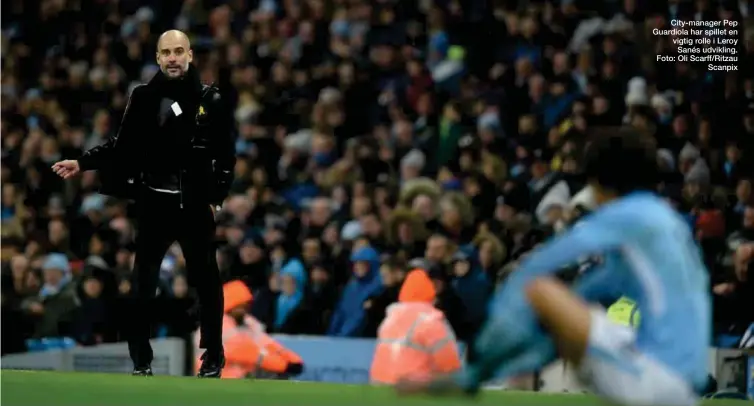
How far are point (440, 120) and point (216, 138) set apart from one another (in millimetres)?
7553

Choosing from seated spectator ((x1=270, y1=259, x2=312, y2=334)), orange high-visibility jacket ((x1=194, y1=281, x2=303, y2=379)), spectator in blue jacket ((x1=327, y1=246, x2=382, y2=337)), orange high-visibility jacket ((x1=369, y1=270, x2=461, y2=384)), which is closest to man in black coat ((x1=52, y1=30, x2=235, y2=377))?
orange high-visibility jacket ((x1=369, y1=270, x2=461, y2=384))

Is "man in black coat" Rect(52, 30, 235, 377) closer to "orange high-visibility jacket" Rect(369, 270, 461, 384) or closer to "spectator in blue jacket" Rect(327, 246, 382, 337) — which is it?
"orange high-visibility jacket" Rect(369, 270, 461, 384)

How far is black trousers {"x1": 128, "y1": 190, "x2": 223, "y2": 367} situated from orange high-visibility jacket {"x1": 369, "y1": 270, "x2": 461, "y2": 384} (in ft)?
6.54

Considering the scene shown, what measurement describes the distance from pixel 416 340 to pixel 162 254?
2.37 m

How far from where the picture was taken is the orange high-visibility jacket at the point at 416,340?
467 inches

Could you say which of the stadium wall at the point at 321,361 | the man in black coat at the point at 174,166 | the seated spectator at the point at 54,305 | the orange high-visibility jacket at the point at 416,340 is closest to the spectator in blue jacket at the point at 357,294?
the stadium wall at the point at 321,361

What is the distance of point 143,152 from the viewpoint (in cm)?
1016

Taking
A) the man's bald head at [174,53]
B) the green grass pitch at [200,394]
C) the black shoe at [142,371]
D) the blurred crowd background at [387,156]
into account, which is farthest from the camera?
the blurred crowd background at [387,156]

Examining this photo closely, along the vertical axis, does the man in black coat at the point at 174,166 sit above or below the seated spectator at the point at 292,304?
above

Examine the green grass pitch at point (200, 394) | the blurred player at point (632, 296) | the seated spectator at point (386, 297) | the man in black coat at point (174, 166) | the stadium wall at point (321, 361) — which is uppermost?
the man in black coat at point (174, 166)

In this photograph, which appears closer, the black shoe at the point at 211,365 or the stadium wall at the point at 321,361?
the black shoe at the point at 211,365

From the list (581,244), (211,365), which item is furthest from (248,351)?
(581,244)

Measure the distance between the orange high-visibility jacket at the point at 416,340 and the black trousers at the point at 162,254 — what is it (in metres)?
1.99

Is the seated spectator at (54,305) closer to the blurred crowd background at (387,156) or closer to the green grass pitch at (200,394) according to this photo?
the blurred crowd background at (387,156)
